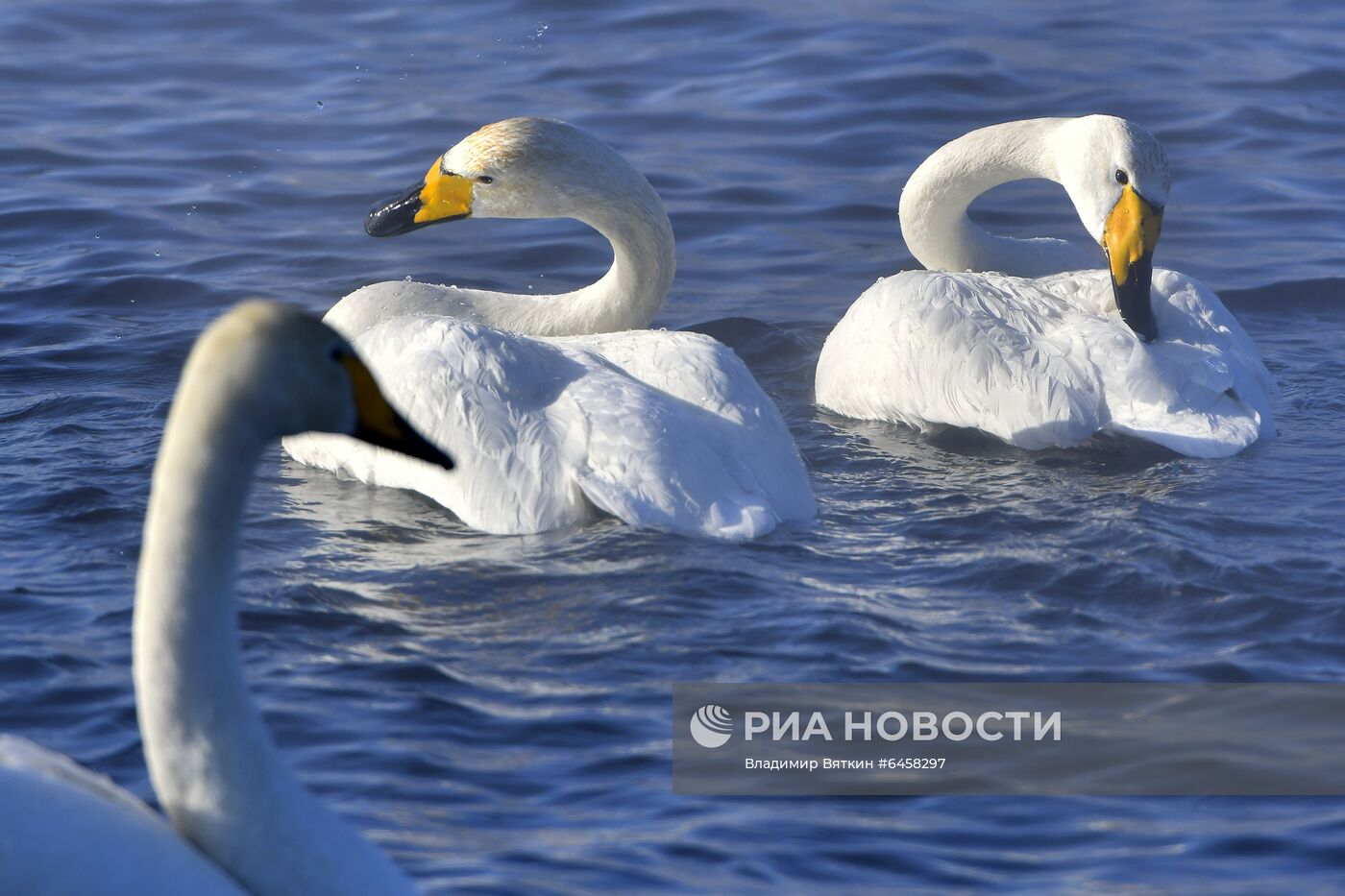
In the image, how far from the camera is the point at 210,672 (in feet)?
11.7

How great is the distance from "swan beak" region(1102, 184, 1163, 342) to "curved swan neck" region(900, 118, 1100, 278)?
88 cm

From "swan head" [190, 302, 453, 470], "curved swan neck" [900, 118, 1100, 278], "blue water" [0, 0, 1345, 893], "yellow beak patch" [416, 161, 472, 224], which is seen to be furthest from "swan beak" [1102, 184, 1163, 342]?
"swan head" [190, 302, 453, 470]

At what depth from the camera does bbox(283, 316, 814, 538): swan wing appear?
627 cm

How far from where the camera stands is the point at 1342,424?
8.01 metres

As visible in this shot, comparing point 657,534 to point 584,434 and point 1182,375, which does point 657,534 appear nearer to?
point 584,434

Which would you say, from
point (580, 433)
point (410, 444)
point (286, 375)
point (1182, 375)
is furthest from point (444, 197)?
point (286, 375)

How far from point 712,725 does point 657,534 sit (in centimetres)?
102

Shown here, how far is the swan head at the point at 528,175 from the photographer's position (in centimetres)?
805

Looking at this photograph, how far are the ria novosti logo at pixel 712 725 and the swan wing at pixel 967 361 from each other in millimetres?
2476

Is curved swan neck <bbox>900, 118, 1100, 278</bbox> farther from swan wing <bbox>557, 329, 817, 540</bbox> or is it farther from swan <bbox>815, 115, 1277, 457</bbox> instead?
swan wing <bbox>557, 329, 817, 540</bbox>

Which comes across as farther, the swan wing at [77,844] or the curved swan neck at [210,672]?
the curved swan neck at [210,672]

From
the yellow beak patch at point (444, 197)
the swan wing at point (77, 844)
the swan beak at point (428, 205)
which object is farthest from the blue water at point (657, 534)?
the yellow beak patch at point (444, 197)

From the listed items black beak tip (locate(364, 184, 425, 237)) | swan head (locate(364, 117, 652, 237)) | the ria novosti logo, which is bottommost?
the ria novosti logo

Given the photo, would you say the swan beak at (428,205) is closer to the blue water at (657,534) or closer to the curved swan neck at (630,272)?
the curved swan neck at (630,272)
